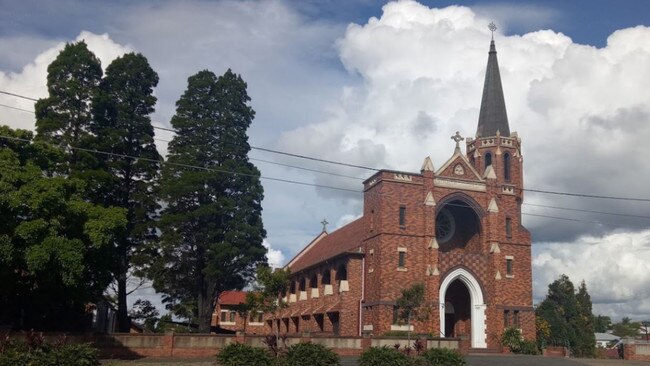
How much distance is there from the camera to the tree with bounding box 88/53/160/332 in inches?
1364

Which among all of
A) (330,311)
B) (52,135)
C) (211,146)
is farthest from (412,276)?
(52,135)

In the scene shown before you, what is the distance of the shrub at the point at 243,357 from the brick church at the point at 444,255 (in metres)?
20.0

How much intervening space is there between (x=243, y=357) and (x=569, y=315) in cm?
5834

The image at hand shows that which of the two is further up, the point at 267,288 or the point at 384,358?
the point at 267,288

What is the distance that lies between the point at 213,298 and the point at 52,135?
41.6ft

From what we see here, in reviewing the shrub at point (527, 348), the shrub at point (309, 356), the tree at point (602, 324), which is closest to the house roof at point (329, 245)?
the shrub at point (527, 348)

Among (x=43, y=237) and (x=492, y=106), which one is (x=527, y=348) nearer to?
(x=492, y=106)

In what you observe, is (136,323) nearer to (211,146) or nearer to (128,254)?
(128,254)

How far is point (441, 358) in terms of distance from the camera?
2033 cm

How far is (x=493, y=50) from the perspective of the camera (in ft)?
172

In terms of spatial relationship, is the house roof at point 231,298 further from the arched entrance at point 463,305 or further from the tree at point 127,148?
the tree at point 127,148

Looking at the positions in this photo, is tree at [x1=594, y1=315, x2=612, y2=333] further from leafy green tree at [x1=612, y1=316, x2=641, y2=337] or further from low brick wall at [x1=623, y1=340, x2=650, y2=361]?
low brick wall at [x1=623, y1=340, x2=650, y2=361]

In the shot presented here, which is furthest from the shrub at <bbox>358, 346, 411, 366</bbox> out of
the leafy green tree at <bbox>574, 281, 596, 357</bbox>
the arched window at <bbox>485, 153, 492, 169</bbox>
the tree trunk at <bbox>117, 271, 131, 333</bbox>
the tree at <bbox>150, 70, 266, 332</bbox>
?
the leafy green tree at <bbox>574, 281, 596, 357</bbox>

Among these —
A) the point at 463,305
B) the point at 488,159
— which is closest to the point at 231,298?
the point at 463,305
